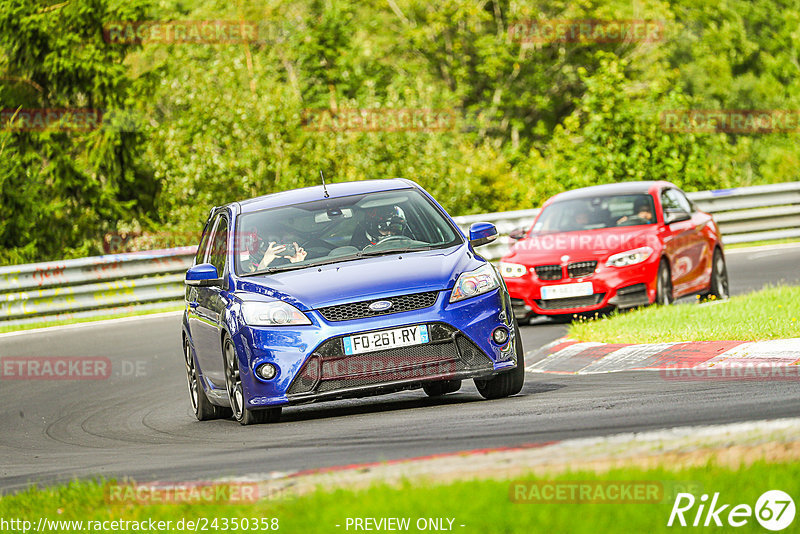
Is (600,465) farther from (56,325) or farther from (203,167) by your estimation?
(203,167)

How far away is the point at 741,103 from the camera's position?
66.4 m

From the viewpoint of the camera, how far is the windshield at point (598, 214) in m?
16.7

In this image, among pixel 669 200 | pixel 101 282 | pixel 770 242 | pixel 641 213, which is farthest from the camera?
pixel 770 242

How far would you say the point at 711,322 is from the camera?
1227cm

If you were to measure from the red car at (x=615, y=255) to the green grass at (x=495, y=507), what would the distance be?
1041 centimetres

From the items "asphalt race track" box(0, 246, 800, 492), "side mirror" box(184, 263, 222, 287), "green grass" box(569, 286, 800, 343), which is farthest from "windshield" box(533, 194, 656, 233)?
"side mirror" box(184, 263, 222, 287)

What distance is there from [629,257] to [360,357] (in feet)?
24.3

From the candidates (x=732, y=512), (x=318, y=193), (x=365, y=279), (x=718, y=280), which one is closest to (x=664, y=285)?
(x=718, y=280)

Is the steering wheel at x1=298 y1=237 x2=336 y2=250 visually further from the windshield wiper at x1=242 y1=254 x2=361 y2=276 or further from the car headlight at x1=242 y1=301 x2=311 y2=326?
the car headlight at x1=242 y1=301 x2=311 y2=326

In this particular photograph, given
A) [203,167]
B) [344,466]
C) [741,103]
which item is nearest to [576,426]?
[344,466]

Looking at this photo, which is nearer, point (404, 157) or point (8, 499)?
point (8, 499)

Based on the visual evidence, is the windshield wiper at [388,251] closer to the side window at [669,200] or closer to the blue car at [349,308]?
the blue car at [349,308]

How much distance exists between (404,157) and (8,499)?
80.8 feet

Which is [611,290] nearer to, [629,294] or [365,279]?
[629,294]
